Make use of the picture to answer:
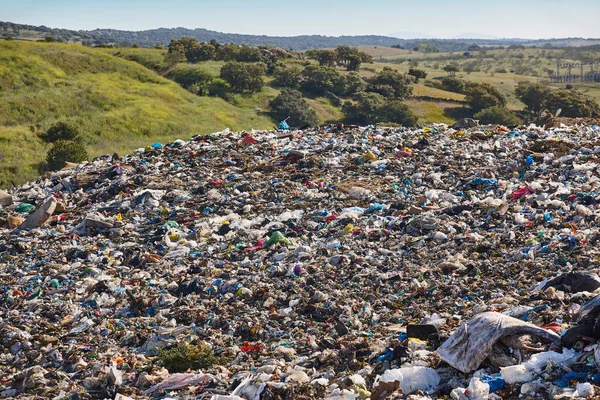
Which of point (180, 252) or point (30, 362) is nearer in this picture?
point (30, 362)

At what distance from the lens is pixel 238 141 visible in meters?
11.6

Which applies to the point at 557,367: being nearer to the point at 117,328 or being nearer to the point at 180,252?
the point at 117,328

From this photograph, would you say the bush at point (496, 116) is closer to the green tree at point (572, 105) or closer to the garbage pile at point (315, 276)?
the green tree at point (572, 105)

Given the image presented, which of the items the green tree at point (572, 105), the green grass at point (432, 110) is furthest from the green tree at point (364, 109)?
the green tree at point (572, 105)

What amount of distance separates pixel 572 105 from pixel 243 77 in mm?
23572

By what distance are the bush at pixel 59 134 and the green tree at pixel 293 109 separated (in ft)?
53.2

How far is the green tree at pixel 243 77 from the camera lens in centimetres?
4159

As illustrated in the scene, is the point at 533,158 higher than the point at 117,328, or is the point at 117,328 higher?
the point at 533,158

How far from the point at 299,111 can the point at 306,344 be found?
34072 mm

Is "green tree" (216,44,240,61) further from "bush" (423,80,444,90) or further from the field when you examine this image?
"bush" (423,80,444,90)

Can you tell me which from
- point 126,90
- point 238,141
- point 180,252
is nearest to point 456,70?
point 126,90

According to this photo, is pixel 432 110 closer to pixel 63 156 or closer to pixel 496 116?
pixel 496 116

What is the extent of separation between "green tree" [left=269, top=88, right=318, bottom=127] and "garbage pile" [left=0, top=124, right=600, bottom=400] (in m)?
27.5

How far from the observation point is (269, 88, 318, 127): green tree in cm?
3750
